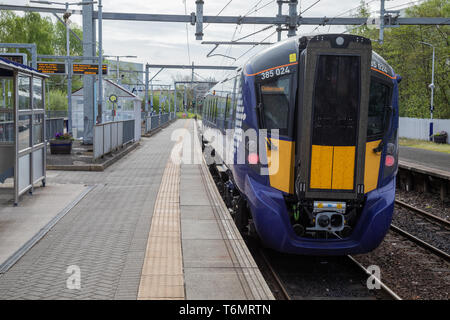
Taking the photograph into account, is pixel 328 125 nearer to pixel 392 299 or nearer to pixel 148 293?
pixel 392 299

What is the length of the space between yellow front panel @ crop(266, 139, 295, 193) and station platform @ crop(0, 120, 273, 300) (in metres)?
1.01

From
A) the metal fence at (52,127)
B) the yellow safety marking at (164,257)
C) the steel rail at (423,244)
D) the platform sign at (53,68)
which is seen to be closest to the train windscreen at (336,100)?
the yellow safety marking at (164,257)

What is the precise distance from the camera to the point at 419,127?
42.3 metres

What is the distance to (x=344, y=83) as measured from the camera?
7121 millimetres

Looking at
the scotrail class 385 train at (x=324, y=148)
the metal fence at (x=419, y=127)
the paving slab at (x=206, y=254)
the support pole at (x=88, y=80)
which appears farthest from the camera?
the metal fence at (x=419, y=127)

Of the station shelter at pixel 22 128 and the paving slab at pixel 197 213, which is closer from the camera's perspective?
the paving slab at pixel 197 213

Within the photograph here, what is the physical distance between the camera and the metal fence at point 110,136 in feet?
56.1

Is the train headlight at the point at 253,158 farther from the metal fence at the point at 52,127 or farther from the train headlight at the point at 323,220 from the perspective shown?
the metal fence at the point at 52,127

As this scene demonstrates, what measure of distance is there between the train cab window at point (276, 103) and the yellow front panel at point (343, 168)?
79cm

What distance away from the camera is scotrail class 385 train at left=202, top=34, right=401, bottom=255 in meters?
7.09

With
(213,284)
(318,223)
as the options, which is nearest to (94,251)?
(213,284)

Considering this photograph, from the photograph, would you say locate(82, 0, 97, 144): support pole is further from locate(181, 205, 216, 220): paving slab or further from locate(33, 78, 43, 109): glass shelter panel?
locate(181, 205, 216, 220): paving slab

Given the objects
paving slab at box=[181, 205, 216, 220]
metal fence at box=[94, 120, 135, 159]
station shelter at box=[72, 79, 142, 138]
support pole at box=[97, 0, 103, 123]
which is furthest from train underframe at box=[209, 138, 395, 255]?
station shelter at box=[72, 79, 142, 138]

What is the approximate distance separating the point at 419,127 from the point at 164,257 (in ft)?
127
